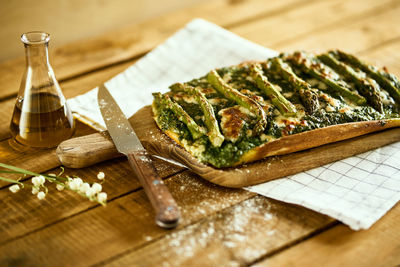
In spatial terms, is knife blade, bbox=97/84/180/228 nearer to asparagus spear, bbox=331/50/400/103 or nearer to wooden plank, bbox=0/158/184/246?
wooden plank, bbox=0/158/184/246

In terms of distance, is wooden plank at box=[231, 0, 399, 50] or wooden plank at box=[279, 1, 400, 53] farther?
wooden plank at box=[231, 0, 399, 50]

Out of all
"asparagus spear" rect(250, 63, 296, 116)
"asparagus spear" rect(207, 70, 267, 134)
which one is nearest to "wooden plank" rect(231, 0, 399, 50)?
A: "asparagus spear" rect(250, 63, 296, 116)

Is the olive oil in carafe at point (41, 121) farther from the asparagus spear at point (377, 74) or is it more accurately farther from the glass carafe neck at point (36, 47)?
the asparagus spear at point (377, 74)

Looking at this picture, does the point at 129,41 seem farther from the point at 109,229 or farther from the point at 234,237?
the point at 234,237

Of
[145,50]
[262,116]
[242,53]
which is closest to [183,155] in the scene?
[262,116]

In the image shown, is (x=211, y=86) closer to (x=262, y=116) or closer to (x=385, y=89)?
(x=262, y=116)
